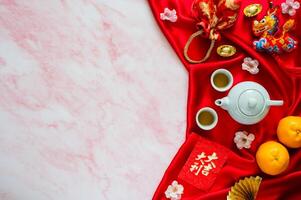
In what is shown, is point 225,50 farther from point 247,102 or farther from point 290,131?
point 290,131

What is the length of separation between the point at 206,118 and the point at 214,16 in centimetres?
29

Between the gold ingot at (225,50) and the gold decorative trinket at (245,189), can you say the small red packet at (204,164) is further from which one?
Result: the gold ingot at (225,50)

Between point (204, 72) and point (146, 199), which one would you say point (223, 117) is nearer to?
point (204, 72)

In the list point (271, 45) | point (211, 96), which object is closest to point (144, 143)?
point (211, 96)

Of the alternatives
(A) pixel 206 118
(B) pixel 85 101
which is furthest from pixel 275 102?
(B) pixel 85 101

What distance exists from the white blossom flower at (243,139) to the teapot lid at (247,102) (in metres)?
0.09

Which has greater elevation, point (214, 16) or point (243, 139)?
point (214, 16)

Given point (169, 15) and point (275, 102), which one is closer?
point (275, 102)

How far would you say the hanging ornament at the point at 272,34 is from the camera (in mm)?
1125

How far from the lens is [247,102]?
107 cm

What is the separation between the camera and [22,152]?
45.8 inches

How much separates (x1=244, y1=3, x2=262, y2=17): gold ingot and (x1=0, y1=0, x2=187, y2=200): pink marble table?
0.24 meters

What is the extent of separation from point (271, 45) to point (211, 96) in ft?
0.72

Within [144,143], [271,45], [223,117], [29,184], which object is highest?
[271,45]
